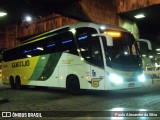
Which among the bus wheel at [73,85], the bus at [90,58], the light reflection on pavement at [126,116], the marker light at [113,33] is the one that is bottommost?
the light reflection on pavement at [126,116]

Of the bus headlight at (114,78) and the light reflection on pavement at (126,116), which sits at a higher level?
Answer: the bus headlight at (114,78)

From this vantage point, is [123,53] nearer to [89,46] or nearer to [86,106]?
[89,46]

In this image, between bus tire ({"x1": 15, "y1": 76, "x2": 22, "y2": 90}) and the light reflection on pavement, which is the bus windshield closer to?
the light reflection on pavement

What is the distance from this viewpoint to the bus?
1206cm

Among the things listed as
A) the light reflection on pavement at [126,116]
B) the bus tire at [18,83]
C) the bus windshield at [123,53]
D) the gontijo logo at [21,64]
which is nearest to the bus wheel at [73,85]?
the bus windshield at [123,53]

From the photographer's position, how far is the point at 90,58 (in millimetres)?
12602

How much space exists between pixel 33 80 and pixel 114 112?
10.5m

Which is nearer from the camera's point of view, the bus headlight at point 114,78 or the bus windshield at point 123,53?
the bus headlight at point 114,78

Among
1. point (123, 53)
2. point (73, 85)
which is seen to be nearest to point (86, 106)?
point (123, 53)

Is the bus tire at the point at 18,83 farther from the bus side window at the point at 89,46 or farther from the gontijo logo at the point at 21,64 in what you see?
the bus side window at the point at 89,46

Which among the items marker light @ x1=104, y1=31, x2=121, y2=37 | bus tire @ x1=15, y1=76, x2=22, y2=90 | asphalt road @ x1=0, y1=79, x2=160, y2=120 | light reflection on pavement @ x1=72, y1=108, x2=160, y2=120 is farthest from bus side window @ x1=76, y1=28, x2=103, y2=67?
bus tire @ x1=15, y1=76, x2=22, y2=90

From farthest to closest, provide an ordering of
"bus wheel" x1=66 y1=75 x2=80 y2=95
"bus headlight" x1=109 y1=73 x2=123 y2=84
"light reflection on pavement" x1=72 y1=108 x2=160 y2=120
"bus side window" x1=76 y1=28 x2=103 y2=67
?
1. "bus wheel" x1=66 y1=75 x2=80 y2=95
2. "bus side window" x1=76 y1=28 x2=103 y2=67
3. "bus headlight" x1=109 y1=73 x2=123 y2=84
4. "light reflection on pavement" x1=72 y1=108 x2=160 y2=120

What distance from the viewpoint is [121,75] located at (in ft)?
39.5

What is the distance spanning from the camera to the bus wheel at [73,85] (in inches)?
534
